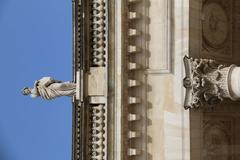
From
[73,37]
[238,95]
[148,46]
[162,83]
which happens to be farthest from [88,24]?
[238,95]

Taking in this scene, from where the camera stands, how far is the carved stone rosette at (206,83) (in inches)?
648

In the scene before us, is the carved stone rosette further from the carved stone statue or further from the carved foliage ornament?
the carved stone statue

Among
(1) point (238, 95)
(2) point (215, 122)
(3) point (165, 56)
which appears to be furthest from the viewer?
(2) point (215, 122)

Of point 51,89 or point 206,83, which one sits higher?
point 206,83

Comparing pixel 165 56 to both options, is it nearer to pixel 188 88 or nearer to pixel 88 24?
pixel 188 88

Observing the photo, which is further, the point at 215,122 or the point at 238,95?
the point at 215,122

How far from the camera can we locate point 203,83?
16516 mm

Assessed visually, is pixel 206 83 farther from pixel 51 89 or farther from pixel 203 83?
pixel 51 89

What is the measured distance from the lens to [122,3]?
17.8 meters

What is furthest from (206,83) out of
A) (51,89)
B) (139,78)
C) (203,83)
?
(51,89)

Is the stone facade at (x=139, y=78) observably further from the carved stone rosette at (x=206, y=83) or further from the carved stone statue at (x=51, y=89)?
the carved stone statue at (x=51, y=89)

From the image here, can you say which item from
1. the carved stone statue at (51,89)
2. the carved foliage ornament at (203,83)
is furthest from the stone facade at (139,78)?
the carved stone statue at (51,89)

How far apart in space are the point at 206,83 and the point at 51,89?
620 centimetres

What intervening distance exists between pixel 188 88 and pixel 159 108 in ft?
4.74
